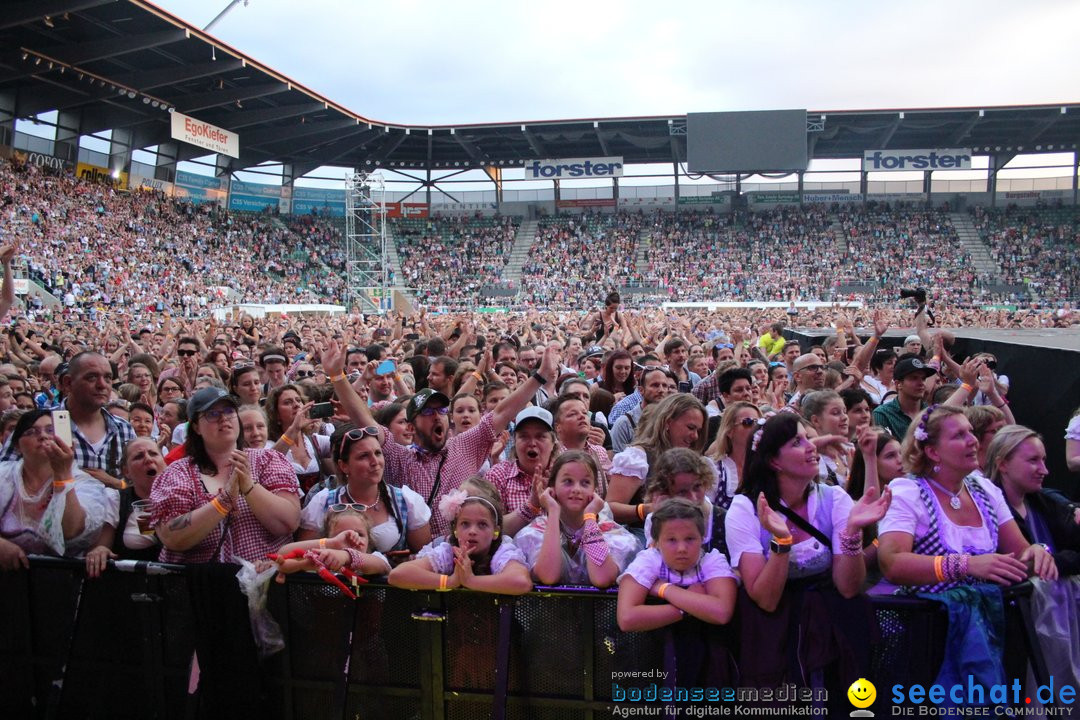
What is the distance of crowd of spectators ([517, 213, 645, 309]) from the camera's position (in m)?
39.8

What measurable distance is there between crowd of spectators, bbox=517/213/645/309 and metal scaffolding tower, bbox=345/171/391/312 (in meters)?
7.02

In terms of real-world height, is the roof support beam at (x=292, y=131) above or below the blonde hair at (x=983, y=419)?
above

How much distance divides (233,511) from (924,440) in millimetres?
2694

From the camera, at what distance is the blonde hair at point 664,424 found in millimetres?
3961

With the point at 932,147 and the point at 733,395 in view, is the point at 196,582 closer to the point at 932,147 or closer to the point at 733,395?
the point at 733,395

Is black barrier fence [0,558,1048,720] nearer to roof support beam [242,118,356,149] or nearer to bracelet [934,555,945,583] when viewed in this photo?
bracelet [934,555,945,583]

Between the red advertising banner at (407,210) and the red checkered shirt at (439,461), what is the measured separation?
147ft

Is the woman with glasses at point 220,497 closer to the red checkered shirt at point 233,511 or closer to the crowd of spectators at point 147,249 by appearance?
the red checkered shirt at point 233,511

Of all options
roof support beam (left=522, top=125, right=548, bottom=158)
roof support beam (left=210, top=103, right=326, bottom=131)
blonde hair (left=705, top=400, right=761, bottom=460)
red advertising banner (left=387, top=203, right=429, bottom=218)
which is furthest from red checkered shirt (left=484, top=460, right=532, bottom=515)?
red advertising banner (left=387, top=203, right=429, bottom=218)

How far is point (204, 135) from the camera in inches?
1280

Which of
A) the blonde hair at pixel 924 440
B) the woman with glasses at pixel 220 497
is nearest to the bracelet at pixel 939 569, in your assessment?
the blonde hair at pixel 924 440

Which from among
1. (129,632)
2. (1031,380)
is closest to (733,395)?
(129,632)

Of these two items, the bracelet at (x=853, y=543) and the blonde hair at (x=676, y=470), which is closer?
the bracelet at (x=853, y=543)

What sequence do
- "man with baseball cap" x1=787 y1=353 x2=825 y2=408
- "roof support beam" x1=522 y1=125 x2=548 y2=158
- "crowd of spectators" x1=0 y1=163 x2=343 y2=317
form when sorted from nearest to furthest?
"man with baseball cap" x1=787 y1=353 x2=825 y2=408
"crowd of spectators" x1=0 y1=163 x2=343 y2=317
"roof support beam" x1=522 y1=125 x2=548 y2=158
